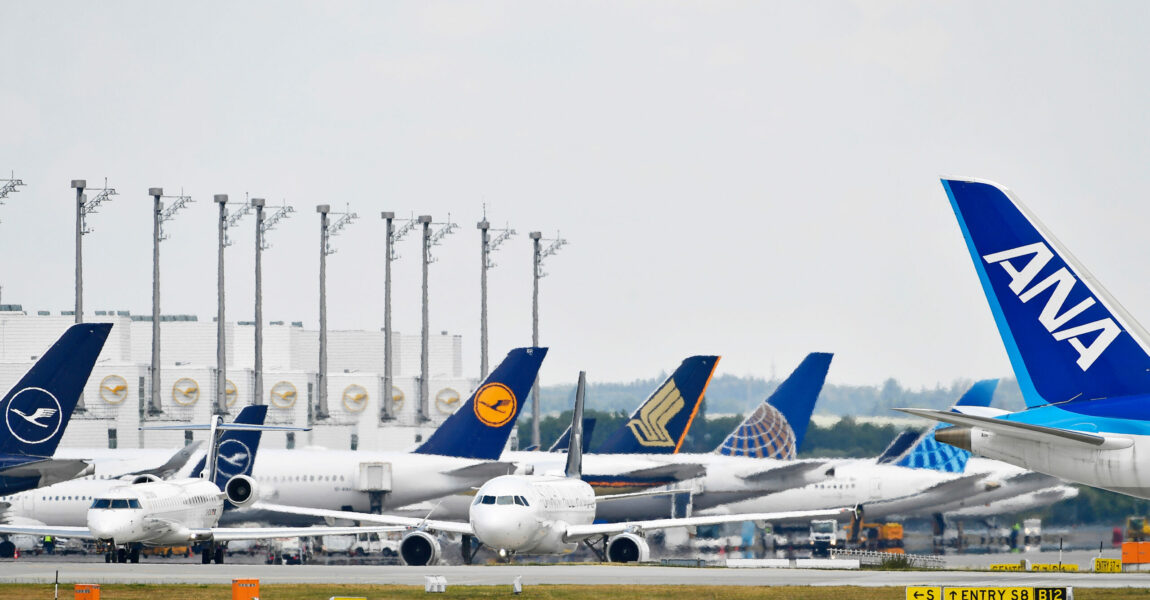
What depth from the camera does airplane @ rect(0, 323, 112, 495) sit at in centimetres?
4488

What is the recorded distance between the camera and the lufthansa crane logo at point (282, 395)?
12206 cm

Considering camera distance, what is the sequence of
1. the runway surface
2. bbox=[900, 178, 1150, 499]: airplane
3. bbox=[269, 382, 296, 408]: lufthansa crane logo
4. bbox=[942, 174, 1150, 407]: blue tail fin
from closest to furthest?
1. bbox=[900, 178, 1150, 499]: airplane
2. bbox=[942, 174, 1150, 407]: blue tail fin
3. the runway surface
4. bbox=[269, 382, 296, 408]: lufthansa crane logo

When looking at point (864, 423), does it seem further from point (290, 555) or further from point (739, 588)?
point (739, 588)

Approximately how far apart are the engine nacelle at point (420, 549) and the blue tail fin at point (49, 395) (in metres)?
14.4

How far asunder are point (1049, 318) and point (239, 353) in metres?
125

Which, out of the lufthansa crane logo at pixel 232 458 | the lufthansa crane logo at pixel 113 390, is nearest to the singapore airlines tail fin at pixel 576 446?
the lufthansa crane logo at pixel 232 458

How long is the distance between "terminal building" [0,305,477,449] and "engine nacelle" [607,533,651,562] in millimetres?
42205

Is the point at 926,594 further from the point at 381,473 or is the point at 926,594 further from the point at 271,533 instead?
the point at 381,473

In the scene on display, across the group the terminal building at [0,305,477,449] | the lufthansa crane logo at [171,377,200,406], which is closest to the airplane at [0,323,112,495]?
the terminal building at [0,305,477,449]

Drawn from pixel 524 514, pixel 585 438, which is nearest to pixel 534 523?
pixel 524 514

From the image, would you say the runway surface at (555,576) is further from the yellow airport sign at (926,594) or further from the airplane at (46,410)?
the yellow airport sign at (926,594)

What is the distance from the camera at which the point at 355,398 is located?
416ft

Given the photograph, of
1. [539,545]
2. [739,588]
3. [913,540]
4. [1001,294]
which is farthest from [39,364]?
[913,540]

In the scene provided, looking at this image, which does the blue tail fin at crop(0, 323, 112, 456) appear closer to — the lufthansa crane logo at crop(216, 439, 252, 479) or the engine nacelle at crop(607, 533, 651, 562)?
the lufthansa crane logo at crop(216, 439, 252, 479)
